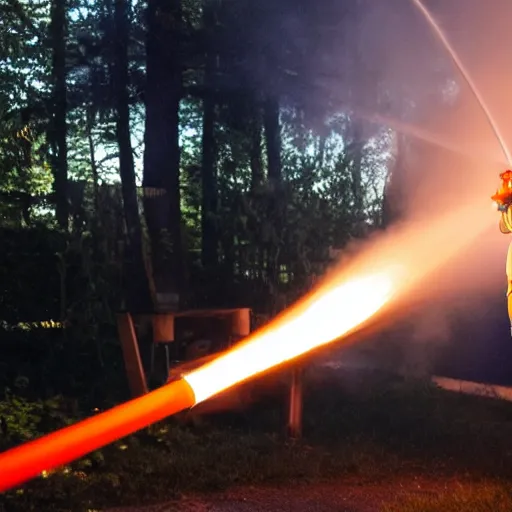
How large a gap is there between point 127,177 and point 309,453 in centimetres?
872

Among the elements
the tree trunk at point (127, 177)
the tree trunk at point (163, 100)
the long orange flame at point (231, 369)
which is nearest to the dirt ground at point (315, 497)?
the long orange flame at point (231, 369)

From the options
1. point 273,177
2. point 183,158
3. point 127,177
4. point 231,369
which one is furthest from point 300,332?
point 183,158

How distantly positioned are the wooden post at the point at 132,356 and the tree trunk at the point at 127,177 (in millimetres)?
2522

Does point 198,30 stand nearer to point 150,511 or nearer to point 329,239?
point 329,239

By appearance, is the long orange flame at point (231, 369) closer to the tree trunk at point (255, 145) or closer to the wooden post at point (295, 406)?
the wooden post at point (295, 406)

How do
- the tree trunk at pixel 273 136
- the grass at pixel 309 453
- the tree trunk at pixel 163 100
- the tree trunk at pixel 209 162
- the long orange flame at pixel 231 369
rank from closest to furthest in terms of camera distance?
the long orange flame at pixel 231 369
the grass at pixel 309 453
the tree trunk at pixel 209 162
the tree trunk at pixel 163 100
the tree trunk at pixel 273 136

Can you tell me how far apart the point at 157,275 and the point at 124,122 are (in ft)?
14.1

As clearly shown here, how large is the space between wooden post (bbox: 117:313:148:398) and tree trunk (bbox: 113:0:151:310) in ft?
8.27

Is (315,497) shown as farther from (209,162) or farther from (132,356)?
(209,162)

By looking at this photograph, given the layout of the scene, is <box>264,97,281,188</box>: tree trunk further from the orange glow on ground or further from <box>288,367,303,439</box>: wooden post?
the orange glow on ground

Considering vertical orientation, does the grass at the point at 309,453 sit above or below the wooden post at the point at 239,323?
below

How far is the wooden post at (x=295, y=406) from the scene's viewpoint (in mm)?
7113

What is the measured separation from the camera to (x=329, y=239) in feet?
38.2

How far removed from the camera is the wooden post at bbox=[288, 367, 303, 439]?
7113 millimetres
